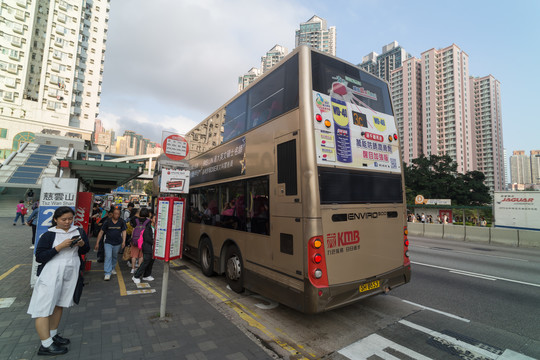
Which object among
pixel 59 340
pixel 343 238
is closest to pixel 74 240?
pixel 59 340

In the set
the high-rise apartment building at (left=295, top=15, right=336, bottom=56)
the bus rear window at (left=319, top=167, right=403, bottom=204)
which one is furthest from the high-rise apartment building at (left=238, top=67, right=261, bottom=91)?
the bus rear window at (left=319, top=167, right=403, bottom=204)

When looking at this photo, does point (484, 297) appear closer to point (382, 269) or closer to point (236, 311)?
point (382, 269)

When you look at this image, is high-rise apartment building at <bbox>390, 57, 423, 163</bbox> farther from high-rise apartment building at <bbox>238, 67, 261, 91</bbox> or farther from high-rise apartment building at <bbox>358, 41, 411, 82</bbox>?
high-rise apartment building at <bbox>238, 67, 261, 91</bbox>

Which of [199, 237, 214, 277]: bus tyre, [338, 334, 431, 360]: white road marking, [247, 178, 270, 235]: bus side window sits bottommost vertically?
[338, 334, 431, 360]: white road marking

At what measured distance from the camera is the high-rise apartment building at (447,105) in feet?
335

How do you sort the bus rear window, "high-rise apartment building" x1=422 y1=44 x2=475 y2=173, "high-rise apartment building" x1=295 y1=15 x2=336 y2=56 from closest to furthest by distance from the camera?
the bus rear window → "high-rise apartment building" x1=422 y1=44 x2=475 y2=173 → "high-rise apartment building" x1=295 y1=15 x2=336 y2=56

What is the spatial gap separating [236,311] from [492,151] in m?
150

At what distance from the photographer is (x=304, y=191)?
4.17 m

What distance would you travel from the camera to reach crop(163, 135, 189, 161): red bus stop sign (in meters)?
5.04

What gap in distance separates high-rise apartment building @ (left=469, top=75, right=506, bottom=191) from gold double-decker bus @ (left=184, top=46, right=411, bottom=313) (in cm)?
14308

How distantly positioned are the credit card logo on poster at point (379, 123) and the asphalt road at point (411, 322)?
12.1ft

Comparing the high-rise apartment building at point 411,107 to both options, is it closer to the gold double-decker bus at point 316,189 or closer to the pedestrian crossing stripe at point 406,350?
the gold double-decker bus at point 316,189

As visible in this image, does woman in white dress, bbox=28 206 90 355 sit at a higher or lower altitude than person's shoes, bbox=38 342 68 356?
higher

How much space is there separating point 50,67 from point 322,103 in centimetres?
7632
